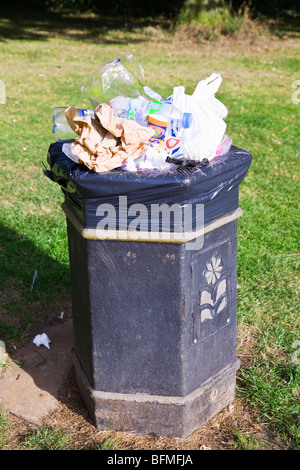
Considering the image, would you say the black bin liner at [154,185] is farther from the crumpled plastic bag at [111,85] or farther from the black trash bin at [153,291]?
the crumpled plastic bag at [111,85]

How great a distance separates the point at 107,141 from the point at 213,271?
740 mm

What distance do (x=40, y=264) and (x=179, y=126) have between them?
80.1 inches

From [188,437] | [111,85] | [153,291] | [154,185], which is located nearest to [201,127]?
[154,185]

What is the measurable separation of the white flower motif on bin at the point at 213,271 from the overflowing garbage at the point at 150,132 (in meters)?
0.46

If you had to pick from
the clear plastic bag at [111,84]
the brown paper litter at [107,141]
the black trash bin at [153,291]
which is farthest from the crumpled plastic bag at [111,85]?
the brown paper litter at [107,141]

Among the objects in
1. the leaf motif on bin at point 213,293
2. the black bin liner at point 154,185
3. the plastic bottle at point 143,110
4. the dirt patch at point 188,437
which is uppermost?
A: the plastic bottle at point 143,110

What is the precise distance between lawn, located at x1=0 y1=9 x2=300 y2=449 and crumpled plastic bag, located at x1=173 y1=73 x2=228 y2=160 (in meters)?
1.33

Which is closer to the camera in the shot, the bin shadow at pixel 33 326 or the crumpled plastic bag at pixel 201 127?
the crumpled plastic bag at pixel 201 127

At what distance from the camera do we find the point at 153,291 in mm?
2277

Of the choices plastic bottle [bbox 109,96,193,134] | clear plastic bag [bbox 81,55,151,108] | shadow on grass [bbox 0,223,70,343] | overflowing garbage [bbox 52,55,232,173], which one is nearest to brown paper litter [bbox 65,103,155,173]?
overflowing garbage [bbox 52,55,232,173]

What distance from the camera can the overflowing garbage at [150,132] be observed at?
2.14 m

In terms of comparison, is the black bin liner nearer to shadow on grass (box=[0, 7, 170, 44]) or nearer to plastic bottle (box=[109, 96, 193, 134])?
plastic bottle (box=[109, 96, 193, 134])

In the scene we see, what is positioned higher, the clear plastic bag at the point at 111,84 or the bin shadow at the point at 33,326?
the clear plastic bag at the point at 111,84

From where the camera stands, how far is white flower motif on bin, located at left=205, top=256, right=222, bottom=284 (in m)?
2.39
